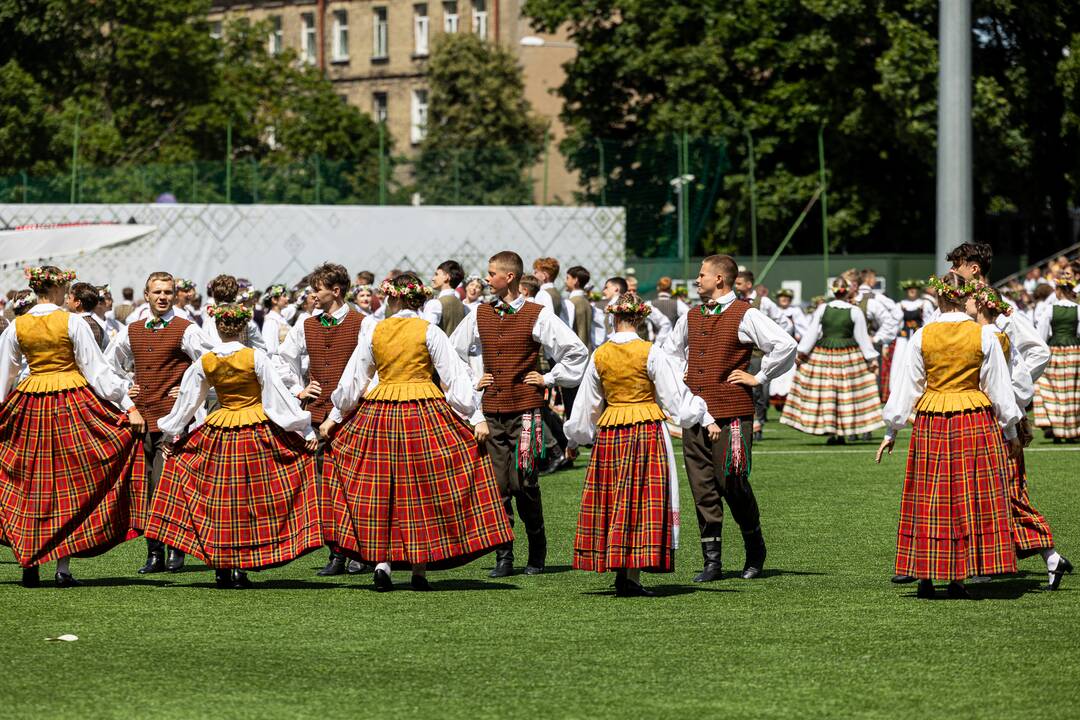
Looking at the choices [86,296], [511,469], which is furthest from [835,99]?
[511,469]

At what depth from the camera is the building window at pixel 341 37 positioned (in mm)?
69188

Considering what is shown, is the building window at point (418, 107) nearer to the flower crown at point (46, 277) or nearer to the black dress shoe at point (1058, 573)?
the flower crown at point (46, 277)

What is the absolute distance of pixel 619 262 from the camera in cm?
2831

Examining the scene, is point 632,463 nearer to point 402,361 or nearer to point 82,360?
point 402,361

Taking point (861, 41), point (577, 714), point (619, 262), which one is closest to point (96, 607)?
point (577, 714)

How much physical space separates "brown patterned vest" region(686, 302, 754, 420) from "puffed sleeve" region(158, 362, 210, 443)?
2.78m

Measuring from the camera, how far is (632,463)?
1038 centimetres

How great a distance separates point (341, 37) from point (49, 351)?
5954cm

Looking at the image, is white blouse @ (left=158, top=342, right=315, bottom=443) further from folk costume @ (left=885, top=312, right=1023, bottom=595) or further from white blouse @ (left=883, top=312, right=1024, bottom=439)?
folk costume @ (left=885, top=312, right=1023, bottom=595)

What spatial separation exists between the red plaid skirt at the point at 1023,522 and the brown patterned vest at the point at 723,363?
1.53m

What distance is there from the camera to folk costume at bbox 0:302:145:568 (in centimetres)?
1103

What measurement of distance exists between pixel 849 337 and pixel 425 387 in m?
11.1

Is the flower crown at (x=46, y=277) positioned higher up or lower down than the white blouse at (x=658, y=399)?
higher up

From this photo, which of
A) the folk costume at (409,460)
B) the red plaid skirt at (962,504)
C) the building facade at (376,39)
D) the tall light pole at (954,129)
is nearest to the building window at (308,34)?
the building facade at (376,39)
